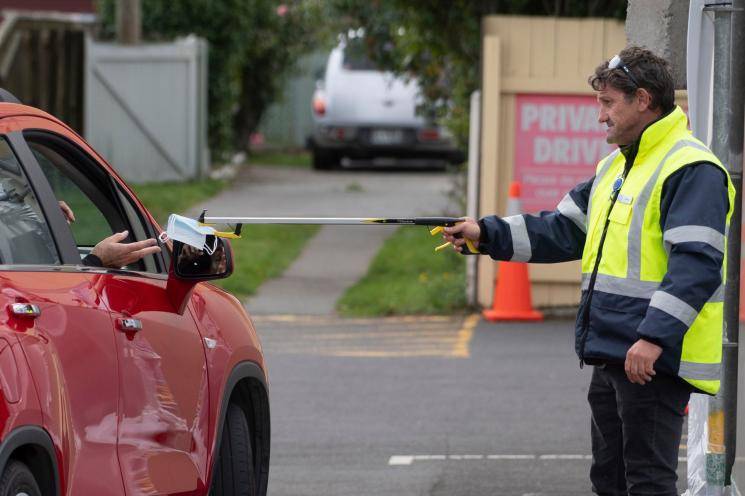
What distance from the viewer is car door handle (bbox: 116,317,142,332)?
439 centimetres

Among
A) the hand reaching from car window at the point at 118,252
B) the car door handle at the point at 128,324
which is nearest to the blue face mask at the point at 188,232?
the hand reaching from car window at the point at 118,252

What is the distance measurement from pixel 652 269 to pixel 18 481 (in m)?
2.05

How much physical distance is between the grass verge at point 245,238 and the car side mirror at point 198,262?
7.22m

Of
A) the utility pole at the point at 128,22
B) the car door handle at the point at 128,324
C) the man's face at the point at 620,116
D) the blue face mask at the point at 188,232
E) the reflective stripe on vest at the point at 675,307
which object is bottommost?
the car door handle at the point at 128,324

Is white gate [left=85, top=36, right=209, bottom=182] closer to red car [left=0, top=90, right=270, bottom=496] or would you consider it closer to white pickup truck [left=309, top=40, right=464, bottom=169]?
white pickup truck [left=309, top=40, right=464, bottom=169]

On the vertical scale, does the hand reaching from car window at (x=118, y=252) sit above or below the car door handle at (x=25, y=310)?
above

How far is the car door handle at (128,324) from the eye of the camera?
439 cm

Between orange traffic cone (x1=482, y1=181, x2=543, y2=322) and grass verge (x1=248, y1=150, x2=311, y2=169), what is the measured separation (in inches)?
532

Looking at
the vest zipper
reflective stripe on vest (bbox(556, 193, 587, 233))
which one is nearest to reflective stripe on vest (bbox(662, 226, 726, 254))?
the vest zipper

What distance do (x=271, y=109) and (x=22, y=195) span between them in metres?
24.4

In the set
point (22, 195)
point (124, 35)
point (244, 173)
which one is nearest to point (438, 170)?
point (244, 173)

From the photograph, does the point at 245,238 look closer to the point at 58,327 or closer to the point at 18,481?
the point at 58,327

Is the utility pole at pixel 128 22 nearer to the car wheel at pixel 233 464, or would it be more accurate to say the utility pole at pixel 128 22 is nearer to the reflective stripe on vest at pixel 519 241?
the car wheel at pixel 233 464

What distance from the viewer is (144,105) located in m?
19.3
